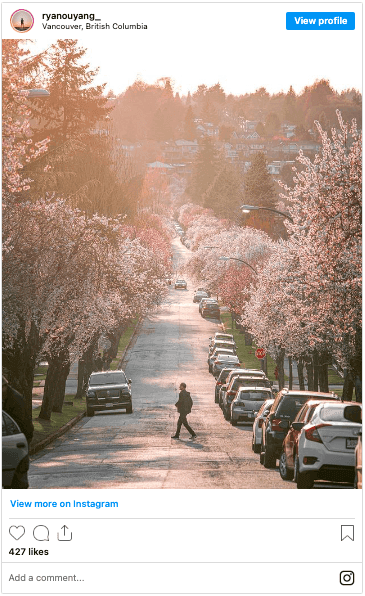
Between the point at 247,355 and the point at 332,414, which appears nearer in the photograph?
the point at 332,414

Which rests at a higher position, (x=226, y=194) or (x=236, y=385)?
(x=226, y=194)

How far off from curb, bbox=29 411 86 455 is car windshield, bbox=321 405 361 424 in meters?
11.7

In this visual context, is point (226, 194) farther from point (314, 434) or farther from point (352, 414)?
point (352, 414)

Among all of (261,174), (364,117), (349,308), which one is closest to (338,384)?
(349,308)

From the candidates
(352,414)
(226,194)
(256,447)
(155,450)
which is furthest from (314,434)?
(226,194)

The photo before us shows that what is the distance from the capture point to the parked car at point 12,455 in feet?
46.1

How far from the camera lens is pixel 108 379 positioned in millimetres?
39500

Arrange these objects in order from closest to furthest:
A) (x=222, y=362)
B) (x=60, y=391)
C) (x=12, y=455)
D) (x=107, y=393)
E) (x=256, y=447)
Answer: (x=12, y=455) < (x=256, y=447) < (x=107, y=393) < (x=60, y=391) < (x=222, y=362)

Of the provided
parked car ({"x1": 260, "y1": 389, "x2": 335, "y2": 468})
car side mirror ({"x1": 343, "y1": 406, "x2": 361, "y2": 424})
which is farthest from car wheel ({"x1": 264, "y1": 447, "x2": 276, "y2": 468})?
car side mirror ({"x1": 343, "y1": 406, "x2": 361, "y2": 424})

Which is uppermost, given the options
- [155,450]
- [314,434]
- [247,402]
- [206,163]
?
[206,163]

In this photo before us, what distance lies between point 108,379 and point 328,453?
81.3 feet
